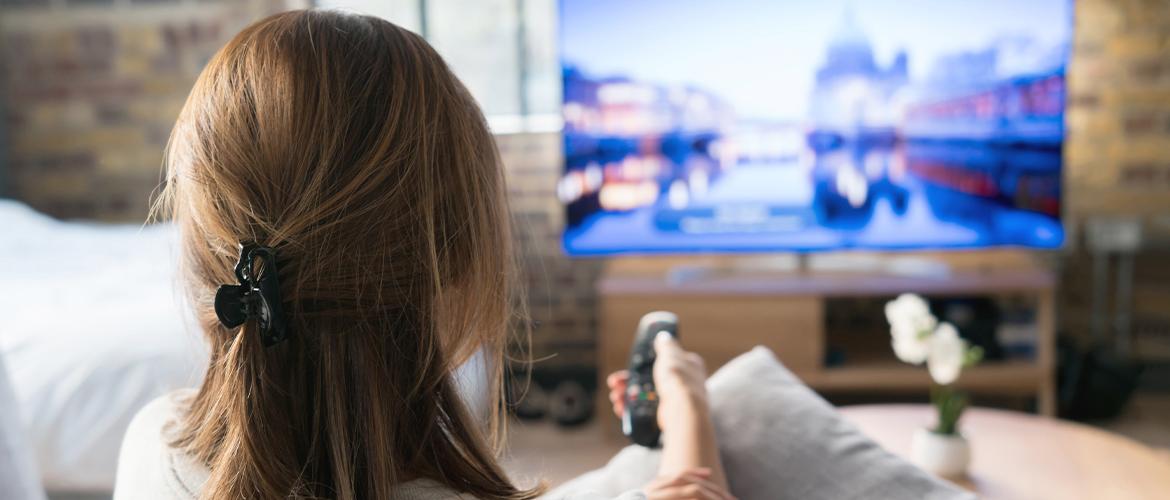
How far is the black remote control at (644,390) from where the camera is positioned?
925mm

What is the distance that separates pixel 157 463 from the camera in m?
0.62

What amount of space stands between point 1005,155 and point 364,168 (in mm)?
2364

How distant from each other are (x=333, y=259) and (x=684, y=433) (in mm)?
418

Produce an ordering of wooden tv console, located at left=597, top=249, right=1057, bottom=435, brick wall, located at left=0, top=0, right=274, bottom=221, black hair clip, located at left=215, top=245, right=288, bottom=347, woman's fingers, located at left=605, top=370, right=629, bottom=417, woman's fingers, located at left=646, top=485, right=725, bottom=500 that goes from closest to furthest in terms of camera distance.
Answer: black hair clip, located at left=215, top=245, right=288, bottom=347
woman's fingers, located at left=646, top=485, right=725, bottom=500
woman's fingers, located at left=605, top=370, right=629, bottom=417
wooden tv console, located at left=597, top=249, right=1057, bottom=435
brick wall, located at left=0, top=0, right=274, bottom=221

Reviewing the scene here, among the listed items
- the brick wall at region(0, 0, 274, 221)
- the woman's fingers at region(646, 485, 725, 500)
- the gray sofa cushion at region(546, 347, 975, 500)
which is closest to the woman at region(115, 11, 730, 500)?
the woman's fingers at region(646, 485, 725, 500)

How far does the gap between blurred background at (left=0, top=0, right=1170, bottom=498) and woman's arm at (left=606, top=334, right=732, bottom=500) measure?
41.9 inches

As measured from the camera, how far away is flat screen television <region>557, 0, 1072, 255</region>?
90.8 inches

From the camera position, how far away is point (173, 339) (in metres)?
1.33

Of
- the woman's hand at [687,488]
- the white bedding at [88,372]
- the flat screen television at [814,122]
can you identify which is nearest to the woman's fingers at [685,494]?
the woman's hand at [687,488]

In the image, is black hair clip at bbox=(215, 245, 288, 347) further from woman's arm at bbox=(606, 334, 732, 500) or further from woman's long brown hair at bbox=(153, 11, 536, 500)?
woman's arm at bbox=(606, 334, 732, 500)

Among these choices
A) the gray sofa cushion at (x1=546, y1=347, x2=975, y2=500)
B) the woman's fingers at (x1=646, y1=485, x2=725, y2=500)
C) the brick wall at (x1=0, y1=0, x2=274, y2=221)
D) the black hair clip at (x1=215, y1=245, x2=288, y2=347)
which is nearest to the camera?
the black hair clip at (x1=215, y1=245, x2=288, y2=347)

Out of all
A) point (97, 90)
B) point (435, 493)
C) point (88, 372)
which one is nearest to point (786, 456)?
point (435, 493)

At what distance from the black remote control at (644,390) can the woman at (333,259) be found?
1.09 feet

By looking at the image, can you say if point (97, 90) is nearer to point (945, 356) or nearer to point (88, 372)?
point (88, 372)
